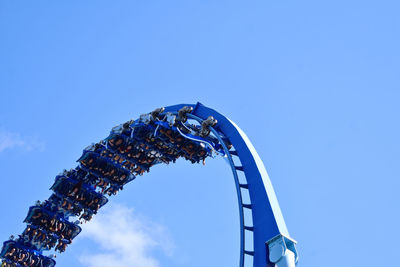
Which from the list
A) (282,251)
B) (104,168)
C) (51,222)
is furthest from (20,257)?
(282,251)

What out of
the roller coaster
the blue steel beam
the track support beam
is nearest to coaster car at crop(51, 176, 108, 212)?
the roller coaster

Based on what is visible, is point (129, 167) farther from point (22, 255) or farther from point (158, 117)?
point (22, 255)

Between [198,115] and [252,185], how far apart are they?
24.5ft

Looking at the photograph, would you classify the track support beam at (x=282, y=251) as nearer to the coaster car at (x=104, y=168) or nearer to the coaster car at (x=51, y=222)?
the coaster car at (x=104, y=168)

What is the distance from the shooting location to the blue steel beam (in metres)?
15.5

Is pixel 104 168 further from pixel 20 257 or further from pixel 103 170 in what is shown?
pixel 20 257

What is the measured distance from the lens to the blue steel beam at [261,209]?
15.5m

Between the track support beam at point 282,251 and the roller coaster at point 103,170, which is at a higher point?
the roller coaster at point 103,170

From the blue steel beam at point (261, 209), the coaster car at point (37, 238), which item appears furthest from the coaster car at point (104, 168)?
the blue steel beam at point (261, 209)

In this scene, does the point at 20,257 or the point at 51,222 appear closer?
the point at 20,257

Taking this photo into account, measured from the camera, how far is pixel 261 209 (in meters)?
17.1

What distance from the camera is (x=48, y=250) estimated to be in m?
31.5

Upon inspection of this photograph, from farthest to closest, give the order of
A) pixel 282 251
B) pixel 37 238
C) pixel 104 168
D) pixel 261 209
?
pixel 104 168 → pixel 37 238 → pixel 261 209 → pixel 282 251

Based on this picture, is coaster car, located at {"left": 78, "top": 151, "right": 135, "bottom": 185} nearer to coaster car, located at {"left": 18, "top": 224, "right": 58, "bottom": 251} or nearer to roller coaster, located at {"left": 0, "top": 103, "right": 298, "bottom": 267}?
roller coaster, located at {"left": 0, "top": 103, "right": 298, "bottom": 267}
